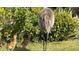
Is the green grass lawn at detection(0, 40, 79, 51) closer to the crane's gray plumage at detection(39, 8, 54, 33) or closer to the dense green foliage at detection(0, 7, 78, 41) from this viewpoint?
the dense green foliage at detection(0, 7, 78, 41)

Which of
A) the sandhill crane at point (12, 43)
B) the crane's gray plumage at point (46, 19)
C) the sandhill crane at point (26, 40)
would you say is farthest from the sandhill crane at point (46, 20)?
the sandhill crane at point (12, 43)

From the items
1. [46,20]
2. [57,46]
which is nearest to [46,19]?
[46,20]

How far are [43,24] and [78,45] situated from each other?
0.44 meters

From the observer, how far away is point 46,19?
2.94 meters

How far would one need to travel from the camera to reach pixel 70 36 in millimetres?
2963

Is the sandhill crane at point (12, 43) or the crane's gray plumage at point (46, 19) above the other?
the crane's gray plumage at point (46, 19)

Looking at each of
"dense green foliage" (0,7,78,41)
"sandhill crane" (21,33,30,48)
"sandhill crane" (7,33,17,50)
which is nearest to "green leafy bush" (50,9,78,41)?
"dense green foliage" (0,7,78,41)

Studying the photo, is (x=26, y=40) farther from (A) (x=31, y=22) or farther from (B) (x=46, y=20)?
(B) (x=46, y=20)

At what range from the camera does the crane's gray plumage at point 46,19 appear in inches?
115

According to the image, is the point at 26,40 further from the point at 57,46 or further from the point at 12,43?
the point at 57,46

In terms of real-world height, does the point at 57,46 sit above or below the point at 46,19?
below

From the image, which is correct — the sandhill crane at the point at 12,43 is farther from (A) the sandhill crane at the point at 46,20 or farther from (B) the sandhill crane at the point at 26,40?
(A) the sandhill crane at the point at 46,20

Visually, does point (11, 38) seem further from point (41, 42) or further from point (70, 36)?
point (70, 36)
